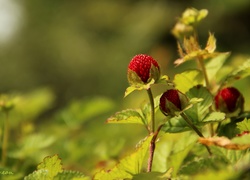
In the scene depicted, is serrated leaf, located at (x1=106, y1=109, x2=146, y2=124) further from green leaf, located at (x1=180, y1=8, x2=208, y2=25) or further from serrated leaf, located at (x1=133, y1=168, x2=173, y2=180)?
green leaf, located at (x1=180, y1=8, x2=208, y2=25)

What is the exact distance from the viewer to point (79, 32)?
32.4 ft

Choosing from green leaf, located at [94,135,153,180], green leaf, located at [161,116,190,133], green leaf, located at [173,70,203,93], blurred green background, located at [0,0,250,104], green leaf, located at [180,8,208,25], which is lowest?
green leaf, located at [94,135,153,180]

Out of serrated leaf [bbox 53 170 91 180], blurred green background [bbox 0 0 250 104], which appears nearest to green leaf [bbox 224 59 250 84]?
serrated leaf [bbox 53 170 91 180]

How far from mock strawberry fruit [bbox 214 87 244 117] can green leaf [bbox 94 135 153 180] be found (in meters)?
0.21

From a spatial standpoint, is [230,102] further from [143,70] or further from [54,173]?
[54,173]

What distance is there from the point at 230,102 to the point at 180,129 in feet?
0.34

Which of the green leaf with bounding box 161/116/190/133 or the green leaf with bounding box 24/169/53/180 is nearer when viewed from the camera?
the green leaf with bounding box 24/169/53/180

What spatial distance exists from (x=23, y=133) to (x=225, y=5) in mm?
5730

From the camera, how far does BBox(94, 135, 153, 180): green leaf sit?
651mm

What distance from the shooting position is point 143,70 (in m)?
0.74

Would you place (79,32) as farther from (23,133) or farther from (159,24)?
(23,133)

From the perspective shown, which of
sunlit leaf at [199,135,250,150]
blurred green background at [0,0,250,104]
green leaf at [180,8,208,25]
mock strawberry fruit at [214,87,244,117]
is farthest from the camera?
blurred green background at [0,0,250,104]

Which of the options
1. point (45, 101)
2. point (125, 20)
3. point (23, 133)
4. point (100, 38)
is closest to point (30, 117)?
point (45, 101)

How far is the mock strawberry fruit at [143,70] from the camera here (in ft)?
2.41
